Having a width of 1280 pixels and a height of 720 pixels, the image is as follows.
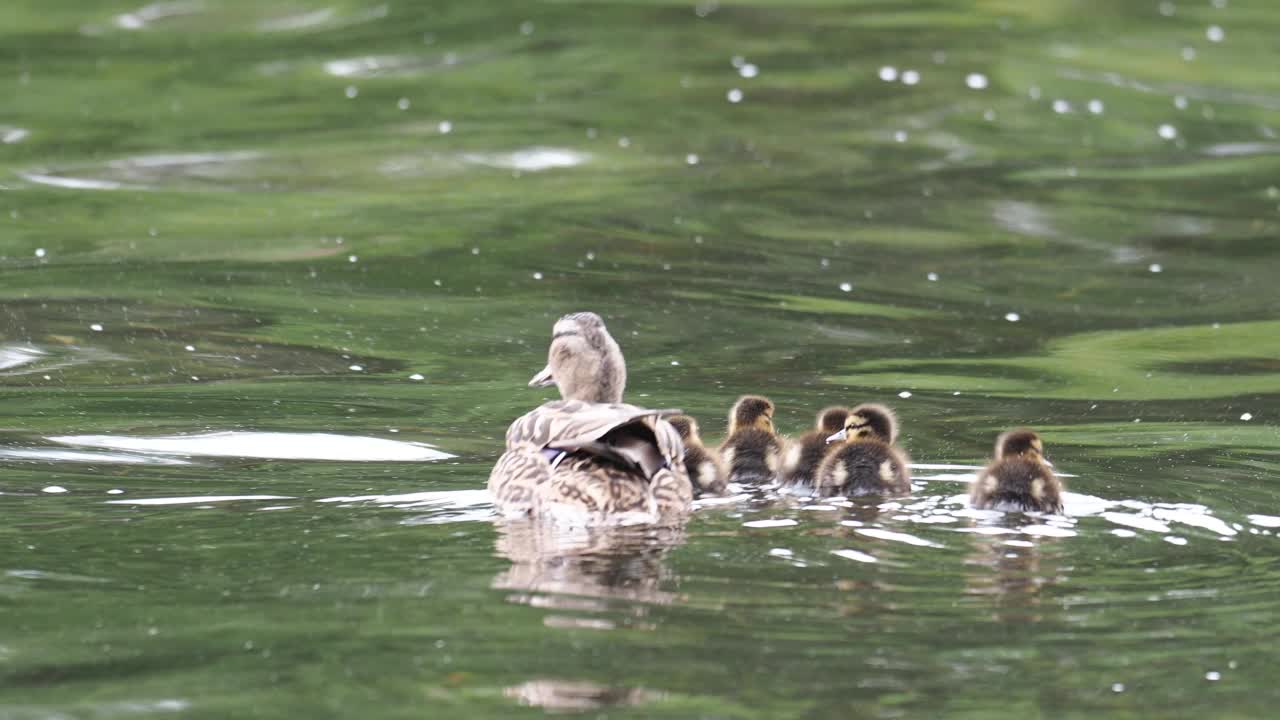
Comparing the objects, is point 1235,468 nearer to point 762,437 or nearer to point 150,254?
point 762,437

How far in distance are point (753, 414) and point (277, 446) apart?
1954mm

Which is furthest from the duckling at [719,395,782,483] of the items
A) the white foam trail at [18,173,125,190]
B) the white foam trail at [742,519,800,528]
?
the white foam trail at [18,173,125,190]

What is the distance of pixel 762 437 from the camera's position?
9.10 meters

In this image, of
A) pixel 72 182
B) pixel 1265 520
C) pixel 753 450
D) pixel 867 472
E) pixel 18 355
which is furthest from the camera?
pixel 72 182

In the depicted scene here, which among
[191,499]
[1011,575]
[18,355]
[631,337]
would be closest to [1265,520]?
[1011,575]

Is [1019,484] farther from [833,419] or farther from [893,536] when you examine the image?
[833,419]

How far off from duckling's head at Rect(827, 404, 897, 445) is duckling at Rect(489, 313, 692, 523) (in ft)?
2.53

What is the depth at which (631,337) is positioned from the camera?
39.7ft

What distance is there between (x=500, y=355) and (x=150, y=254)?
3435mm

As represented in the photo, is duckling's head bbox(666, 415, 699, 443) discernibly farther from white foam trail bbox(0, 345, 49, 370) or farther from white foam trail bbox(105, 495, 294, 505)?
white foam trail bbox(0, 345, 49, 370)

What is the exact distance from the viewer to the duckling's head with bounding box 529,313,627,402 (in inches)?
346

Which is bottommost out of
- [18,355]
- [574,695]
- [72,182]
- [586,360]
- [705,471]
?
[574,695]

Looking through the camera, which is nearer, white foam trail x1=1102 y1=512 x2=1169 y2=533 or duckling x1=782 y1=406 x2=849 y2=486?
white foam trail x1=1102 y1=512 x2=1169 y2=533

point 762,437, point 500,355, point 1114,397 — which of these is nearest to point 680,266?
point 500,355
